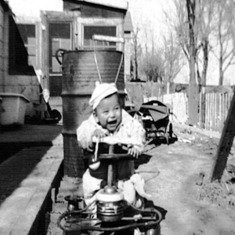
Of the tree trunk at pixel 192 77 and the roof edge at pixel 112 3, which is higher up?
the roof edge at pixel 112 3

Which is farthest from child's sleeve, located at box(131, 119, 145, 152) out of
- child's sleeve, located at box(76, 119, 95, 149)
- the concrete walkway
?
the concrete walkway

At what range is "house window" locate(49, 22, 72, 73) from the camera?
12.5 m

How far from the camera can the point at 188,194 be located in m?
4.86

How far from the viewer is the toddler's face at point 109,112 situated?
2.52 meters

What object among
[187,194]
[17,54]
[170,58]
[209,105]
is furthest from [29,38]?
[170,58]

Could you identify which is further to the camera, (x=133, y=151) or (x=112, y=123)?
(x=112, y=123)

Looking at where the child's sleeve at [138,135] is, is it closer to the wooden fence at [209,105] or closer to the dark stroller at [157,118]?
the wooden fence at [209,105]

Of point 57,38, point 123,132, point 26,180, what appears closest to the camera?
point 123,132

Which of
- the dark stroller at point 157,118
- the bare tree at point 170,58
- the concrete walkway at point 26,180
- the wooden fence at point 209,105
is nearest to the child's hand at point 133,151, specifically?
the concrete walkway at point 26,180

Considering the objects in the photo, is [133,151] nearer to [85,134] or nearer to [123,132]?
[123,132]

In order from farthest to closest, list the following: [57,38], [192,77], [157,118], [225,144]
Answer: [192,77], [57,38], [157,118], [225,144]

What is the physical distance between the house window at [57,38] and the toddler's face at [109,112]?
33.7 feet

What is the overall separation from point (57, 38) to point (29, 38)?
0.97 metres

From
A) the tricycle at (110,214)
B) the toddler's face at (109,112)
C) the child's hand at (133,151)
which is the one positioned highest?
the toddler's face at (109,112)
